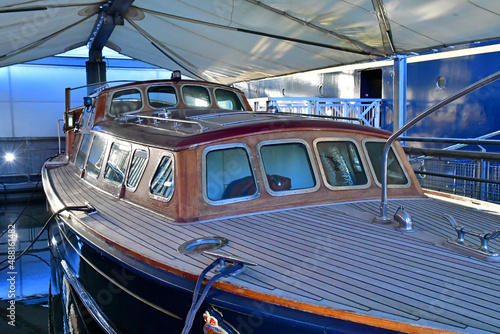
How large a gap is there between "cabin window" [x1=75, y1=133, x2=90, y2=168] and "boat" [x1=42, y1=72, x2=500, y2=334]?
1.96 ft

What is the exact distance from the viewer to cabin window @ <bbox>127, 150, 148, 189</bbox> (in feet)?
13.2

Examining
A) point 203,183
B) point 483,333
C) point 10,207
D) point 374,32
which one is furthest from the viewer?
point 10,207

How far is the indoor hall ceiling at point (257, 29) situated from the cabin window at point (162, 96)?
245 centimetres

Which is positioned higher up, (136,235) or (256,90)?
(256,90)

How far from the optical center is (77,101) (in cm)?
1822

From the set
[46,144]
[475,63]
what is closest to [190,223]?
[475,63]

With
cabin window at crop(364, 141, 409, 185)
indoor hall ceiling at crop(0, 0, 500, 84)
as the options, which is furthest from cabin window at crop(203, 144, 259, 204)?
indoor hall ceiling at crop(0, 0, 500, 84)

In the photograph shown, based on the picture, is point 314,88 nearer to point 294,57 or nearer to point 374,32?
point 294,57

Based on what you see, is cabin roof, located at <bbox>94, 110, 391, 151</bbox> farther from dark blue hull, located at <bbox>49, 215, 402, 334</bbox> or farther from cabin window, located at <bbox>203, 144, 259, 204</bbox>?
dark blue hull, located at <bbox>49, 215, 402, 334</bbox>

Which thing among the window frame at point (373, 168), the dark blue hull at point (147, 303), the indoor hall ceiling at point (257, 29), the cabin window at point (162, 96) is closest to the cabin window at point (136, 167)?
the dark blue hull at point (147, 303)

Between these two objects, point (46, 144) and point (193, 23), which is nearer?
point (193, 23)

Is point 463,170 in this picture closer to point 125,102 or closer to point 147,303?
point 125,102

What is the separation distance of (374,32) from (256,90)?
12650 millimetres

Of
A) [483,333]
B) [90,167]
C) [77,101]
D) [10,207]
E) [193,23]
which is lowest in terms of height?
[10,207]
